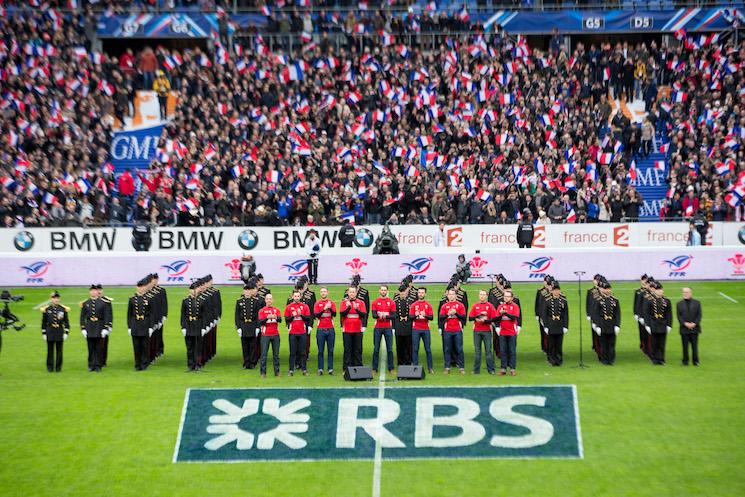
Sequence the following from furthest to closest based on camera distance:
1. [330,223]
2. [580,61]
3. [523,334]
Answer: [580,61] < [330,223] < [523,334]

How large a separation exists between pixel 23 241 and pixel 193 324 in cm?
1695

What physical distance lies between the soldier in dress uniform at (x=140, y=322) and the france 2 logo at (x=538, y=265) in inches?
550

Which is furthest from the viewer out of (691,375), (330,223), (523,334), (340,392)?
(330,223)

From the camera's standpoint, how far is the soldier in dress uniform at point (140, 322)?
76.8 feet

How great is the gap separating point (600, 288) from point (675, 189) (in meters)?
17.8

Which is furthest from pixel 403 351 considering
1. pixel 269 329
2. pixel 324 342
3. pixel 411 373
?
pixel 269 329

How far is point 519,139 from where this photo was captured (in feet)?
137

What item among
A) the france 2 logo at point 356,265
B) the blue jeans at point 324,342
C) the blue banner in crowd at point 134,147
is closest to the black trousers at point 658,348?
the blue jeans at point 324,342

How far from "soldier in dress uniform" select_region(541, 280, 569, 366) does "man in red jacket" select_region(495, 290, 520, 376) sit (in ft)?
3.13

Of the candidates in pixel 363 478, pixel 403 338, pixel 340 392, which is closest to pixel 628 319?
pixel 403 338

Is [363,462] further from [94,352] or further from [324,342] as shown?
[94,352]

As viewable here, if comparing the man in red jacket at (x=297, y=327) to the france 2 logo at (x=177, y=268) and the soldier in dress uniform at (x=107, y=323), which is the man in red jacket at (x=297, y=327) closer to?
the soldier in dress uniform at (x=107, y=323)

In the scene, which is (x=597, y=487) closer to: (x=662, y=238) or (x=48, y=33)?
(x=662, y=238)

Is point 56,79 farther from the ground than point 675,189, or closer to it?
farther from the ground
